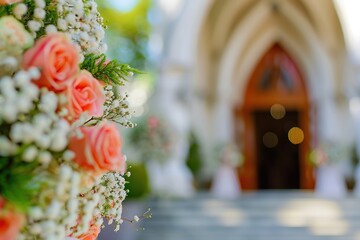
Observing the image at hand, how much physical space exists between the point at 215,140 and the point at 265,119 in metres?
4.17

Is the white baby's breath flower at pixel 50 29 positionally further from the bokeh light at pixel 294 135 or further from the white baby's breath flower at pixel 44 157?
the bokeh light at pixel 294 135

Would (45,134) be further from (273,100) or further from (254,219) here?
(273,100)

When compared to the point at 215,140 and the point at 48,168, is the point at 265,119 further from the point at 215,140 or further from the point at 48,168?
the point at 48,168

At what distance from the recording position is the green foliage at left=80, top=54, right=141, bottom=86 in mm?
1586

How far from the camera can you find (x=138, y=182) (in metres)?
9.73

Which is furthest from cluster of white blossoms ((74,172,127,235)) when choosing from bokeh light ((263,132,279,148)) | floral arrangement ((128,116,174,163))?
bokeh light ((263,132,279,148))

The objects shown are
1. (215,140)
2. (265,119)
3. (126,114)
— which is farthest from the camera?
(265,119)

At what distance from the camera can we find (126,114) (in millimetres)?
1628

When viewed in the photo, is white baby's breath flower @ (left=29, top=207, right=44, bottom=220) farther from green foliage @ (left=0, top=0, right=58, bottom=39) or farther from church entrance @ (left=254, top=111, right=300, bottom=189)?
church entrance @ (left=254, top=111, right=300, bottom=189)

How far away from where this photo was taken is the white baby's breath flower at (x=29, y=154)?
118 cm

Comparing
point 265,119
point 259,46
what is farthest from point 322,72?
point 265,119

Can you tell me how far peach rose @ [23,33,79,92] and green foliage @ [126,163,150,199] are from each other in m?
7.99

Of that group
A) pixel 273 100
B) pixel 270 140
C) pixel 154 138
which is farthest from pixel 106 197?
pixel 270 140

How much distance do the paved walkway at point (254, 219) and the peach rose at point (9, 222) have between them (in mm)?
7265
